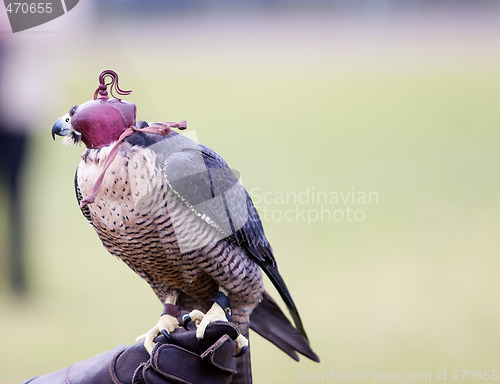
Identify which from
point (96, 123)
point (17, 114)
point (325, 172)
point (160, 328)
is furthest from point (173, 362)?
point (325, 172)

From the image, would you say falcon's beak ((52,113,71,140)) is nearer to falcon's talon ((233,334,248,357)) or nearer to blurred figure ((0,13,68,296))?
falcon's talon ((233,334,248,357))

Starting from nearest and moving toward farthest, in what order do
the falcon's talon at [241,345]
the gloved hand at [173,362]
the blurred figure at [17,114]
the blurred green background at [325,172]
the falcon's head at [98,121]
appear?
1. the falcon's head at [98,121]
2. the gloved hand at [173,362]
3. the falcon's talon at [241,345]
4. the blurred figure at [17,114]
5. the blurred green background at [325,172]

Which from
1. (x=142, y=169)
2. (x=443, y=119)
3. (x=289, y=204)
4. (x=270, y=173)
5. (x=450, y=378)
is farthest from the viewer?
(x=443, y=119)

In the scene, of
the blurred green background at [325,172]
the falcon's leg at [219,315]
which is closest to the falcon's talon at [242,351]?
the falcon's leg at [219,315]

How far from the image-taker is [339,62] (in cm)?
664

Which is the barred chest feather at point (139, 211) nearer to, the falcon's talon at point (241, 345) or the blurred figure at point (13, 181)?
the falcon's talon at point (241, 345)

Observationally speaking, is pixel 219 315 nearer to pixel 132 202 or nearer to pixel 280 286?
pixel 280 286

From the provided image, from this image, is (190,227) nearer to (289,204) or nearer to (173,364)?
(173,364)

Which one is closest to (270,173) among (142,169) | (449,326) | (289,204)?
(289,204)

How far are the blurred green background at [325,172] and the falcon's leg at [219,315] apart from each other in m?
1.00

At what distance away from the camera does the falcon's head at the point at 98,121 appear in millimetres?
952

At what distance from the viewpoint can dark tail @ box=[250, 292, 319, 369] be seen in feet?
4.29

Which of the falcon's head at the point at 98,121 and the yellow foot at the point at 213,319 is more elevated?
the falcon's head at the point at 98,121

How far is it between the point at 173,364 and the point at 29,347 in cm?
228
